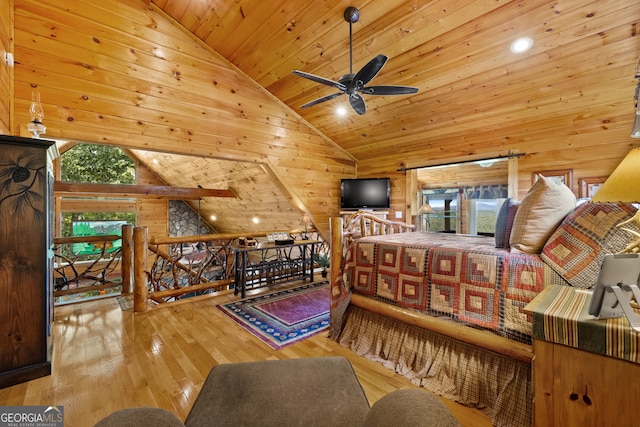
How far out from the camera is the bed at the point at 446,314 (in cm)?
150

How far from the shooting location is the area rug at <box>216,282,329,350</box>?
2.53m

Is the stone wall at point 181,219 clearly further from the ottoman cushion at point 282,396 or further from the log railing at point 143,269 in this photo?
the ottoman cushion at point 282,396

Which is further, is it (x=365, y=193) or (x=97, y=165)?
(x=97, y=165)

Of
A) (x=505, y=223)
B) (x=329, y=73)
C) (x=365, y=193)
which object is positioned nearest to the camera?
(x=505, y=223)

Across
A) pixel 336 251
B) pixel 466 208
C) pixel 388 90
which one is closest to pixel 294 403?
pixel 336 251

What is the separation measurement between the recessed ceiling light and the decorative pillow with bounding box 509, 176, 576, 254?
6.03 feet

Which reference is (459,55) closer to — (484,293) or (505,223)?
(505,223)

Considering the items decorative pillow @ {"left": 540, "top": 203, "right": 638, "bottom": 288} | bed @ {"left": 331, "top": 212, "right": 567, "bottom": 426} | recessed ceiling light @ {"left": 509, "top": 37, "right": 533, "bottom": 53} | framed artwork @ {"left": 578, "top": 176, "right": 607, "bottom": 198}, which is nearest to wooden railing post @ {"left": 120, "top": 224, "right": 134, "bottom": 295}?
bed @ {"left": 331, "top": 212, "right": 567, "bottom": 426}

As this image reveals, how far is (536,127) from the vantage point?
344 cm

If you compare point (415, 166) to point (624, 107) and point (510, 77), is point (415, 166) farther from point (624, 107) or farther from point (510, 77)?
point (624, 107)

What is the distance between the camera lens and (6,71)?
2.33 metres

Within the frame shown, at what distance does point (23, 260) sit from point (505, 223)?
132 inches

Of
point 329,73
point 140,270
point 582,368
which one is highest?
point 329,73

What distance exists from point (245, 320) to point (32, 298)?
5.41 feet
